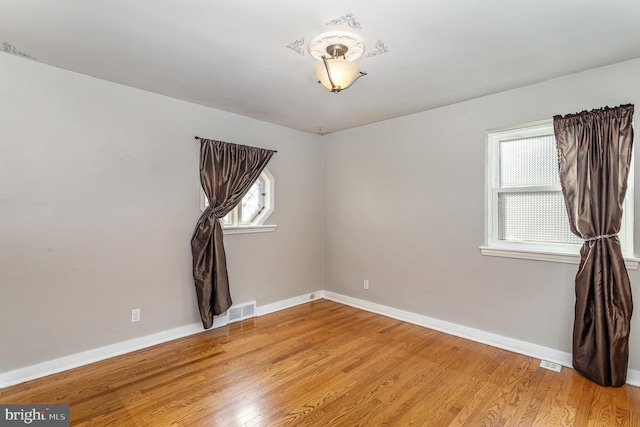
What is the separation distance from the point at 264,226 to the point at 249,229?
0.21 metres

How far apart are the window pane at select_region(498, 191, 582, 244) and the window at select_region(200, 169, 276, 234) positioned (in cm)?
261

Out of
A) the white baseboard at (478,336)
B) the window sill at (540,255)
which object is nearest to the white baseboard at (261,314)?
the white baseboard at (478,336)

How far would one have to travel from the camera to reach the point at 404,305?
12.7ft

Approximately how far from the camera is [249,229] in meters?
3.93

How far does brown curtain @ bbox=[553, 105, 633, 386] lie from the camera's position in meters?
2.40

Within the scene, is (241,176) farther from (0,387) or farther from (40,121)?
(0,387)

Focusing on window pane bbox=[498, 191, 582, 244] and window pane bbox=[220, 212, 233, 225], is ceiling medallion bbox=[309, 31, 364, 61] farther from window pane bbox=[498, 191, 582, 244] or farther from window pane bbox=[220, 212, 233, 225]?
window pane bbox=[220, 212, 233, 225]

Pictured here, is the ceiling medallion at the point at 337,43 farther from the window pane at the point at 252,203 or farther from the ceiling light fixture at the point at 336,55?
the window pane at the point at 252,203

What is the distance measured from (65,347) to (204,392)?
1.32m

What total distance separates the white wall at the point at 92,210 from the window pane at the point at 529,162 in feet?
9.38

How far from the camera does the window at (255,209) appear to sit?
153 inches

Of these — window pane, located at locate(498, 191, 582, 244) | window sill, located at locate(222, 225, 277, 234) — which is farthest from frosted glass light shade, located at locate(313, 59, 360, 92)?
window sill, located at locate(222, 225, 277, 234)

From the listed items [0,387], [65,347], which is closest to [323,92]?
[65,347]

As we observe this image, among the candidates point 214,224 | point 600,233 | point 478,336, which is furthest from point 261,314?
point 600,233
